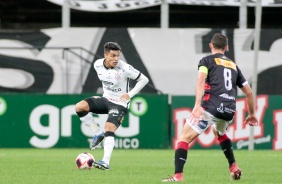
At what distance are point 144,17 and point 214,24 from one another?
2.36 metres

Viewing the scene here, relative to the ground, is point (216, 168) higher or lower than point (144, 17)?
lower

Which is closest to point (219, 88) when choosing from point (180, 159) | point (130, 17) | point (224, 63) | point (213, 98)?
point (213, 98)

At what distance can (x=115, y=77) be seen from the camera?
15.6 meters

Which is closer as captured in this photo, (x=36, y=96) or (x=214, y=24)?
(x=36, y=96)

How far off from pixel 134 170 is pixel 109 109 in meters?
1.26

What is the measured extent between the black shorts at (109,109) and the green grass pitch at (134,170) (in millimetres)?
797

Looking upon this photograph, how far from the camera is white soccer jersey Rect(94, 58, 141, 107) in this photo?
51.2 feet

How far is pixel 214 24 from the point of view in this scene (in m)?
31.2

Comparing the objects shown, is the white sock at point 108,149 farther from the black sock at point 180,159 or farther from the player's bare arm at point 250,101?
the player's bare arm at point 250,101

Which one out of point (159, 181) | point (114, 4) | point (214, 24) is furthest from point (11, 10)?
point (159, 181)

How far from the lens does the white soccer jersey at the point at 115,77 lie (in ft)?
51.2

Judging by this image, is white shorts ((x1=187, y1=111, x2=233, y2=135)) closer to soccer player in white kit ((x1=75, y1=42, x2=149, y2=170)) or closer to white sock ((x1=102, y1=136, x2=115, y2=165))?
white sock ((x1=102, y1=136, x2=115, y2=165))

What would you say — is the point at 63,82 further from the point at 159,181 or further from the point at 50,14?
the point at 159,181

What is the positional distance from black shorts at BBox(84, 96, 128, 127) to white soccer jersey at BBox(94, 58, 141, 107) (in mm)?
108
